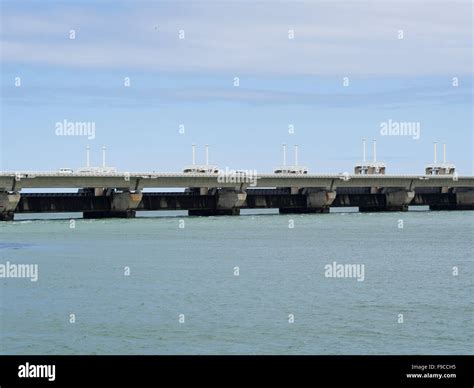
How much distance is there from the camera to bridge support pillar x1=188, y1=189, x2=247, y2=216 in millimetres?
141875

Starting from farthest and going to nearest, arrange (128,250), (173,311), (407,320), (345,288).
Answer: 1. (128,250)
2. (345,288)
3. (173,311)
4. (407,320)

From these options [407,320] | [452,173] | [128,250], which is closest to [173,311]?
[407,320]

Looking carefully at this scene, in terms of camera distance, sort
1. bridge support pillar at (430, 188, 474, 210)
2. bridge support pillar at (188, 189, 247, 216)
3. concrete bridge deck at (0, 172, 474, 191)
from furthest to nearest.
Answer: bridge support pillar at (430, 188, 474, 210), bridge support pillar at (188, 189, 247, 216), concrete bridge deck at (0, 172, 474, 191)

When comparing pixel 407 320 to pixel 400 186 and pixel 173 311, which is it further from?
pixel 400 186

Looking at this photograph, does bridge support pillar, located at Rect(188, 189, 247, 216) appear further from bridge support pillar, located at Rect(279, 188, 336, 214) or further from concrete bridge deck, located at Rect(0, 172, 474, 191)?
bridge support pillar, located at Rect(279, 188, 336, 214)

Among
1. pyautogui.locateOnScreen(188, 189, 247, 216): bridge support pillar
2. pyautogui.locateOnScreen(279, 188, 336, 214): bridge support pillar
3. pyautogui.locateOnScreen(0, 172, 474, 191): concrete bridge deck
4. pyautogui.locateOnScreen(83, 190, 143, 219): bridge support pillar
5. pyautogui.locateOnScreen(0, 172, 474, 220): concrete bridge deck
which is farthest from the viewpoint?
pyautogui.locateOnScreen(279, 188, 336, 214): bridge support pillar

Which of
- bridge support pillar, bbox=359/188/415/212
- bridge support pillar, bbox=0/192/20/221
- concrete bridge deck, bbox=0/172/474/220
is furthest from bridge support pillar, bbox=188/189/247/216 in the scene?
bridge support pillar, bbox=0/192/20/221

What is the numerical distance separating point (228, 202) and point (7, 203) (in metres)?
36.4

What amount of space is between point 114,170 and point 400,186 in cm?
5018

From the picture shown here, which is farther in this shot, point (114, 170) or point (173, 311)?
point (114, 170)

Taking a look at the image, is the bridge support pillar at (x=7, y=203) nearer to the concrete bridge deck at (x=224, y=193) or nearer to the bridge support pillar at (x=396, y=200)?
the concrete bridge deck at (x=224, y=193)

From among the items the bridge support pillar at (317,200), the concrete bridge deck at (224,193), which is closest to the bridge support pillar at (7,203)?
the concrete bridge deck at (224,193)

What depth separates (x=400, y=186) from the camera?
529 ft

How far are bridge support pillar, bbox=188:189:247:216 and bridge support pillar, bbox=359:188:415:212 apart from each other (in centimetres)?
3005
